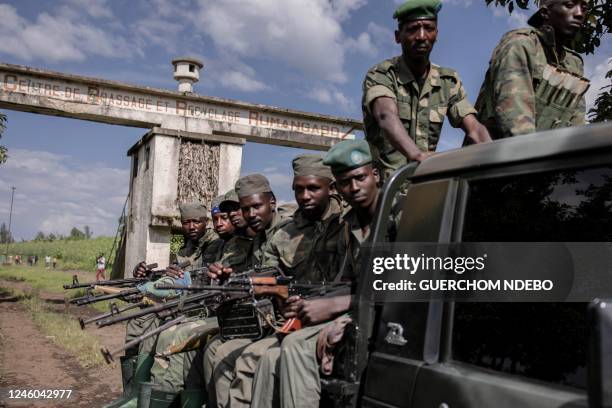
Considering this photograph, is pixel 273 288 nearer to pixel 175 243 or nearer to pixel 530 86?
pixel 530 86

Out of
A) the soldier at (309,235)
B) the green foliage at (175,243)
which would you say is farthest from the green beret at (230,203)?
the green foliage at (175,243)

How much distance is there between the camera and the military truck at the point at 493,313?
1536 mm

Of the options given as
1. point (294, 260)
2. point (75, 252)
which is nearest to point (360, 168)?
point (294, 260)

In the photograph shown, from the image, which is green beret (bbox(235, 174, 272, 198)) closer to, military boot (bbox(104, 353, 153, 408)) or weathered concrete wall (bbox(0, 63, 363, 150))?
military boot (bbox(104, 353, 153, 408))

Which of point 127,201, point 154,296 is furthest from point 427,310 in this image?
point 127,201

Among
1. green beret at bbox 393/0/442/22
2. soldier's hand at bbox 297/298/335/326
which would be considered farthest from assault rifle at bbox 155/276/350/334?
green beret at bbox 393/0/442/22

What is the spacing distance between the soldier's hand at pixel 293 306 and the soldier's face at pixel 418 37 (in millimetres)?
1453

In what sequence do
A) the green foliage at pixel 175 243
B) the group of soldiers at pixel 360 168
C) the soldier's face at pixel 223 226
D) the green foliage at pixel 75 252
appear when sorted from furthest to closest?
1. the green foliage at pixel 75 252
2. the green foliage at pixel 175 243
3. the soldier's face at pixel 223 226
4. the group of soldiers at pixel 360 168

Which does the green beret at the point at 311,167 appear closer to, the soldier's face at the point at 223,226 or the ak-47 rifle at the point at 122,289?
the ak-47 rifle at the point at 122,289

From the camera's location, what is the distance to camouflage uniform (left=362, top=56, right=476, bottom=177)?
11.1ft

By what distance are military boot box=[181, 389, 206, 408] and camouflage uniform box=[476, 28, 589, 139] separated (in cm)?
216

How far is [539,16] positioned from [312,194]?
1.60 meters

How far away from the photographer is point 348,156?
297 cm

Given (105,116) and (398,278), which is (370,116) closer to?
(398,278)
